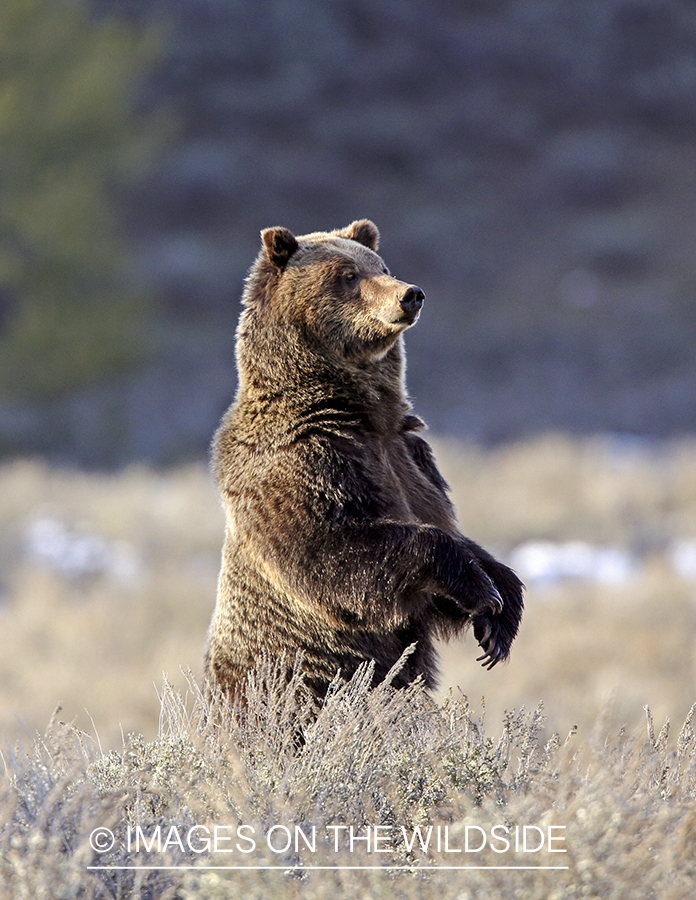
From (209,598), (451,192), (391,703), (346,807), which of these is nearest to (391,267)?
(451,192)

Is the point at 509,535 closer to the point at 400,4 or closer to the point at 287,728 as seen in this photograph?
the point at 287,728

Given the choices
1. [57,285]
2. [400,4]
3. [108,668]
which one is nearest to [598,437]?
[57,285]

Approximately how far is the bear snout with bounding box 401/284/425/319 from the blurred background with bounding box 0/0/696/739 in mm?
1671

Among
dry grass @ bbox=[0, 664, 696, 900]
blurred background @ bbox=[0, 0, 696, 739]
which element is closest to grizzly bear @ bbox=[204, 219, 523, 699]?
dry grass @ bbox=[0, 664, 696, 900]

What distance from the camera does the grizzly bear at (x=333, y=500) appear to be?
11.0 feet

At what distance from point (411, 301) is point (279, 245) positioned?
596mm

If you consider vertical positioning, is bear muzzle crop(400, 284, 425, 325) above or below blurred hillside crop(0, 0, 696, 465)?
below

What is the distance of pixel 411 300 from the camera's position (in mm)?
3457

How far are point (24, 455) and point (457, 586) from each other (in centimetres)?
1712

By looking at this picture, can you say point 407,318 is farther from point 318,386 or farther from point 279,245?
point 279,245

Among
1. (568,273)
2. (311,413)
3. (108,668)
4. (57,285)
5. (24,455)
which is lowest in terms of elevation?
(311,413)

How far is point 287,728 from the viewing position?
321cm

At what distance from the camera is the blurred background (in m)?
9.92

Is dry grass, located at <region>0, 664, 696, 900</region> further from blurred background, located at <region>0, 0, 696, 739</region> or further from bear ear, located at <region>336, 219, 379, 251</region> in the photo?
bear ear, located at <region>336, 219, 379, 251</region>
